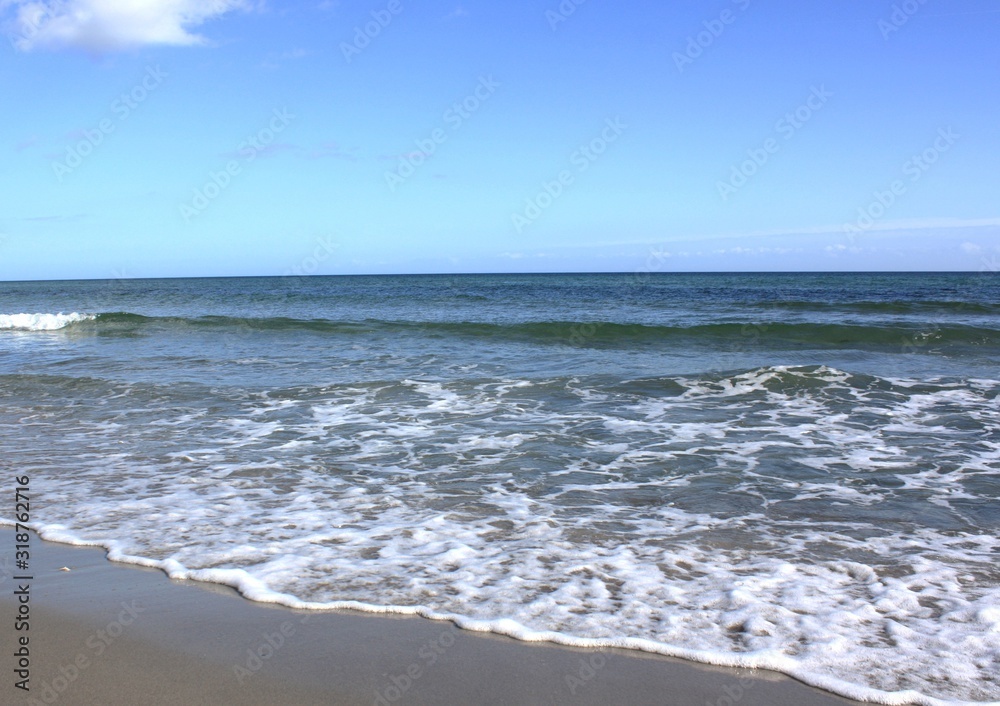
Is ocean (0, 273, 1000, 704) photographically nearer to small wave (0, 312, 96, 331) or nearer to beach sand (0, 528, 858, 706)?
beach sand (0, 528, 858, 706)

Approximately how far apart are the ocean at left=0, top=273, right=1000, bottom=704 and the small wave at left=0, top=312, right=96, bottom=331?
38.5 ft

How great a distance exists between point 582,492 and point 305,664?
126 inches

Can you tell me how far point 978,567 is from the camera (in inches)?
177

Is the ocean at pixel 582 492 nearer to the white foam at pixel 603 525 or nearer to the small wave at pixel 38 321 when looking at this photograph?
the white foam at pixel 603 525

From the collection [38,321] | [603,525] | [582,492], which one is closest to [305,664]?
[603,525]

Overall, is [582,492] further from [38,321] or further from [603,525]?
[38,321]

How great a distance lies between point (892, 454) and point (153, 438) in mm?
7898

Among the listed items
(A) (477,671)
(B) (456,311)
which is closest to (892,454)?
(A) (477,671)

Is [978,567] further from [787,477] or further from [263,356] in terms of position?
[263,356]

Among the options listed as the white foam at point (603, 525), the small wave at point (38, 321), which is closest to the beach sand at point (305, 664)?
the white foam at point (603, 525)

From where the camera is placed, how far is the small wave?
25027mm

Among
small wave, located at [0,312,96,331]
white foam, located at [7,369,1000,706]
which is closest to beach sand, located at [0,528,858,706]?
white foam, located at [7,369,1000,706]

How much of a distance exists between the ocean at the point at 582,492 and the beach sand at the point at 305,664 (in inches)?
6.3

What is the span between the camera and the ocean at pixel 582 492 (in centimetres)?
380
